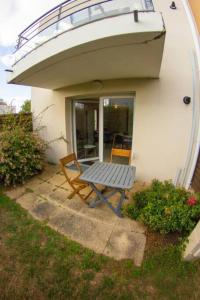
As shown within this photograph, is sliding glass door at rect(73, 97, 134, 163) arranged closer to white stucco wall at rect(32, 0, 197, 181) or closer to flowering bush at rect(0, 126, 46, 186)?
white stucco wall at rect(32, 0, 197, 181)

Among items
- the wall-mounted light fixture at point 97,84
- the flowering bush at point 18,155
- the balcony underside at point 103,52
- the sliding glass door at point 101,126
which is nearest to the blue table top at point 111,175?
the sliding glass door at point 101,126

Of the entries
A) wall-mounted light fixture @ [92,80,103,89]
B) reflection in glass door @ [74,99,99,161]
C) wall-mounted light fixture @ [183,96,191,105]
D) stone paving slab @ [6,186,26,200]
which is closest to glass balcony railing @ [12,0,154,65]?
wall-mounted light fixture @ [92,80,103,89]

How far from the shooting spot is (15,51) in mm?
3875

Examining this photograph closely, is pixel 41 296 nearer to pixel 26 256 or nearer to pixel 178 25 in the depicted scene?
pixel 26 256

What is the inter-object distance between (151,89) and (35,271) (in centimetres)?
445

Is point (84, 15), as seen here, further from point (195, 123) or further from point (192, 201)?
point (192, 201)

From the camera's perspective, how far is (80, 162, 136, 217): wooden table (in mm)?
2889

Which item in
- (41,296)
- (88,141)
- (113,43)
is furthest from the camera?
(88,141)

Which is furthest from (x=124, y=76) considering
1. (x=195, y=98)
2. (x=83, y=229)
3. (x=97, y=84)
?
(x=83, y=229)

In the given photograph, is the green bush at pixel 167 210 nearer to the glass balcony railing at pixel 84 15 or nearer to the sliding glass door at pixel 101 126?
the sliding glass door at pixel 101 126

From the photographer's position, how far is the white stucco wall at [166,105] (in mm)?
3760

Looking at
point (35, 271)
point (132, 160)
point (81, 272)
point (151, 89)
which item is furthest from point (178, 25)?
point (35, 271)

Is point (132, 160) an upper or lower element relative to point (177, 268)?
upper

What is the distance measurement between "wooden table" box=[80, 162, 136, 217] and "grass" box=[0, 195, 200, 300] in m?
0.97
